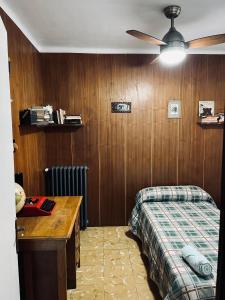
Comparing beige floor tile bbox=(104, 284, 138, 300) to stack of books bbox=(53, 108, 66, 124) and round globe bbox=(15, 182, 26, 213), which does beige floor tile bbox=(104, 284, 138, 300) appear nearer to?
round globe bbox=(15, 182, 26, 213)

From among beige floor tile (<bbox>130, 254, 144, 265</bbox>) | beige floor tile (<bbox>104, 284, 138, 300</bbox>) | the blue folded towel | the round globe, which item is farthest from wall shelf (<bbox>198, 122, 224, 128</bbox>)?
the round globe

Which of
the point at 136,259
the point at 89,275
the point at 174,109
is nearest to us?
the point at 89,275

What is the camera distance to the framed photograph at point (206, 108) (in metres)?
3.62

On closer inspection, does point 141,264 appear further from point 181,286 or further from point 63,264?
point 63,264

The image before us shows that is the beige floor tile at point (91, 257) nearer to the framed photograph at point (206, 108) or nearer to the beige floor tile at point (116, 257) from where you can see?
the beige floor tile at point (116, 257)

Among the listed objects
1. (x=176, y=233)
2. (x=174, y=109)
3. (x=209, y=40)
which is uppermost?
(x=209, y=40)

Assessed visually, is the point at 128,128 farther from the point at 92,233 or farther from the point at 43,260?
the point at 43,260

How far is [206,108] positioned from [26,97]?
2.54 meters

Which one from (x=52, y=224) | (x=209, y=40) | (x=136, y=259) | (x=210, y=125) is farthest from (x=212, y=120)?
(x=52, y=224)

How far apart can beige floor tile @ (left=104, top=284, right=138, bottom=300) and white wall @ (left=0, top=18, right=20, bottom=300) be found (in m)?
1.20

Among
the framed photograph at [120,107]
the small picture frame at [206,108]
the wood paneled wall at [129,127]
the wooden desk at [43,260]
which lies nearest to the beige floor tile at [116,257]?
the wood paneled wall at [129,127]

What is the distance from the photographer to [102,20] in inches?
97.0

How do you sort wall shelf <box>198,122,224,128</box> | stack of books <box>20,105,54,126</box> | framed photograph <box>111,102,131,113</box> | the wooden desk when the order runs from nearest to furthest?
the wooden desk, stack of books <box>20,105,54,126</box>, framed photograph <box>111,102,131,113</box>, wall shelf <box>198,122,224,128</box>

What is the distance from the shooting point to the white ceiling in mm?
A: 2129
